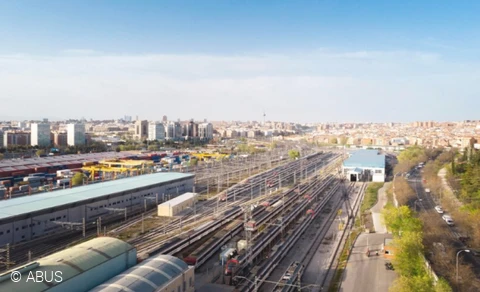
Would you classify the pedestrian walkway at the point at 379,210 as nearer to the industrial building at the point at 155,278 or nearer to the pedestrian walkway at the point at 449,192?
the pedestrian walkway at the point at 449,192

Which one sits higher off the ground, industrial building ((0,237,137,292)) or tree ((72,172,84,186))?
industrial building ((0,237,137,292))

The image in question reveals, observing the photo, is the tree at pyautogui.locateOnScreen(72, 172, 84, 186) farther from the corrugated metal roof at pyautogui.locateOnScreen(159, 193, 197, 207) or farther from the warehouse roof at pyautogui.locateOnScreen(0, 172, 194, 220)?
the corrugated metal roof at pyautogui.locateOnScreen(159, 193, 197, 207)

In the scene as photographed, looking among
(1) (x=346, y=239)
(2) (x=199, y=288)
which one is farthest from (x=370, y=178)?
(2) (x=199, y=288)

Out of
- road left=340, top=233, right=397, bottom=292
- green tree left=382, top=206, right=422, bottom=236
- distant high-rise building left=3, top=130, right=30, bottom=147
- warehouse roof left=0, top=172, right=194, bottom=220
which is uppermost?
distant high-rise building left=3, top=130, right=30, bottom=147

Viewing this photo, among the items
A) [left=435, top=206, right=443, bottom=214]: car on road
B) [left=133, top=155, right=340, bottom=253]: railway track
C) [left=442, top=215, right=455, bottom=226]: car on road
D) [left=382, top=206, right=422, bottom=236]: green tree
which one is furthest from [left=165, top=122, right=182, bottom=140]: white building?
[left=382, top=206, right=422, bottom=236]: green tree

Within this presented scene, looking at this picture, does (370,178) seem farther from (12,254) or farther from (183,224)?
(12,254)

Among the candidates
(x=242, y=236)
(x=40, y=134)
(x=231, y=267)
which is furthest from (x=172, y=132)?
(x=231, y=267)

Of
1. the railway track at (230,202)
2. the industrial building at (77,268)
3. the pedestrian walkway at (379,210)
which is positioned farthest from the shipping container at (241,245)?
the pedestrian walkway at (379,210)
